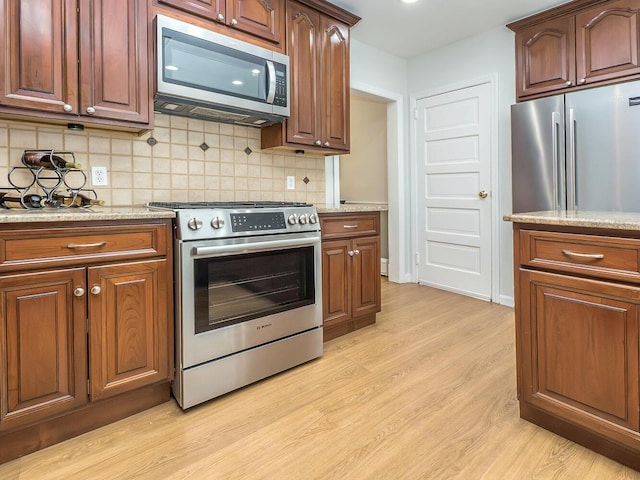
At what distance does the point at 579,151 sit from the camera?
9.46 feet

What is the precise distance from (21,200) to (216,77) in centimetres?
113

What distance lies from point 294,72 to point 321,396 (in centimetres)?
200

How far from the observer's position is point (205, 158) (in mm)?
2557

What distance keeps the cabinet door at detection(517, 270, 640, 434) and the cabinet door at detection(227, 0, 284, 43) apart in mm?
1997

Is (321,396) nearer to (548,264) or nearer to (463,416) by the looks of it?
(463,416)

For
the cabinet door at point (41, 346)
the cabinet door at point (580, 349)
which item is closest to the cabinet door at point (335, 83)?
the cabinet door at point (580, 349)

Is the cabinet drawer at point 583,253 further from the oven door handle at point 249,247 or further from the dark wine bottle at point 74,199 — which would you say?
the dark wine bottle at point 74,199

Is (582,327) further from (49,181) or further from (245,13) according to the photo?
(49,181)

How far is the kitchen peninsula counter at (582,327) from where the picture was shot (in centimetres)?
131

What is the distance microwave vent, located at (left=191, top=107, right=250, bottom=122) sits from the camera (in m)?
2.27

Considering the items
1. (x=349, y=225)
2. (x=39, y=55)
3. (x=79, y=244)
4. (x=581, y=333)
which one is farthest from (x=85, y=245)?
(x=581, y=333)

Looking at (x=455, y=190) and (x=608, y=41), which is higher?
(x=608, y=41)

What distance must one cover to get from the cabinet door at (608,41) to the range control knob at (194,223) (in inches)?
116

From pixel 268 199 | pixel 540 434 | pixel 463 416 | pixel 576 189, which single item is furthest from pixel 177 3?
pixel 576 189
